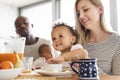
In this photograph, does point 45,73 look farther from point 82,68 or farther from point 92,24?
point 92,24

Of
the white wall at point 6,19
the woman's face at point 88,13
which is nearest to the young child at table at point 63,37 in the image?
the woman's face at point 88,13

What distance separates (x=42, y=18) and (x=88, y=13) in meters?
3.54

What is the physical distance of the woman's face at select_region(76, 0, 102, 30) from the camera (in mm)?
1653

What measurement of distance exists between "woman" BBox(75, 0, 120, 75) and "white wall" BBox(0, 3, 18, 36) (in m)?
3.85

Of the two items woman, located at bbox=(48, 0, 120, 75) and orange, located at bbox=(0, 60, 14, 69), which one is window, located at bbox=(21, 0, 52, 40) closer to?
woman, located at bbox=(48, 0, 120, 75)

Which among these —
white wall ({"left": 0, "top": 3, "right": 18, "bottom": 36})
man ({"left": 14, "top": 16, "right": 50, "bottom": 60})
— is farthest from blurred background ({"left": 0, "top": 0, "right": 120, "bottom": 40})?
man ({"left": 14, "top": 16, "right": 50, "bottom": 60})

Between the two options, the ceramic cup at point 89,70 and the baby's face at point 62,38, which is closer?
the ceramic cup at point 89,70

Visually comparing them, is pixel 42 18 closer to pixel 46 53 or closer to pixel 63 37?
pixel 46 53

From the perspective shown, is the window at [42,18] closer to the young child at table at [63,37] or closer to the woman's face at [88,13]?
the young child at table at [63,37]

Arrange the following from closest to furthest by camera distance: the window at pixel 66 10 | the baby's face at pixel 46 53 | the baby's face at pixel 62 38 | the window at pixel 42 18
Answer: the baby's face at pixel 62 38 → the baby's face at pixel 46 53 → the window at pixel 66 10 → the window at pixel 42 18

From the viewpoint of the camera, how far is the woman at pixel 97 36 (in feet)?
5.19

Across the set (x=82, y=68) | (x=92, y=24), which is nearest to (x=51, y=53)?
(x=92, y=24)

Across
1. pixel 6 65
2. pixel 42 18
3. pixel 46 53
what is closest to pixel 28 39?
pixel 46 53

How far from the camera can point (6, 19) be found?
5449 millimetres
